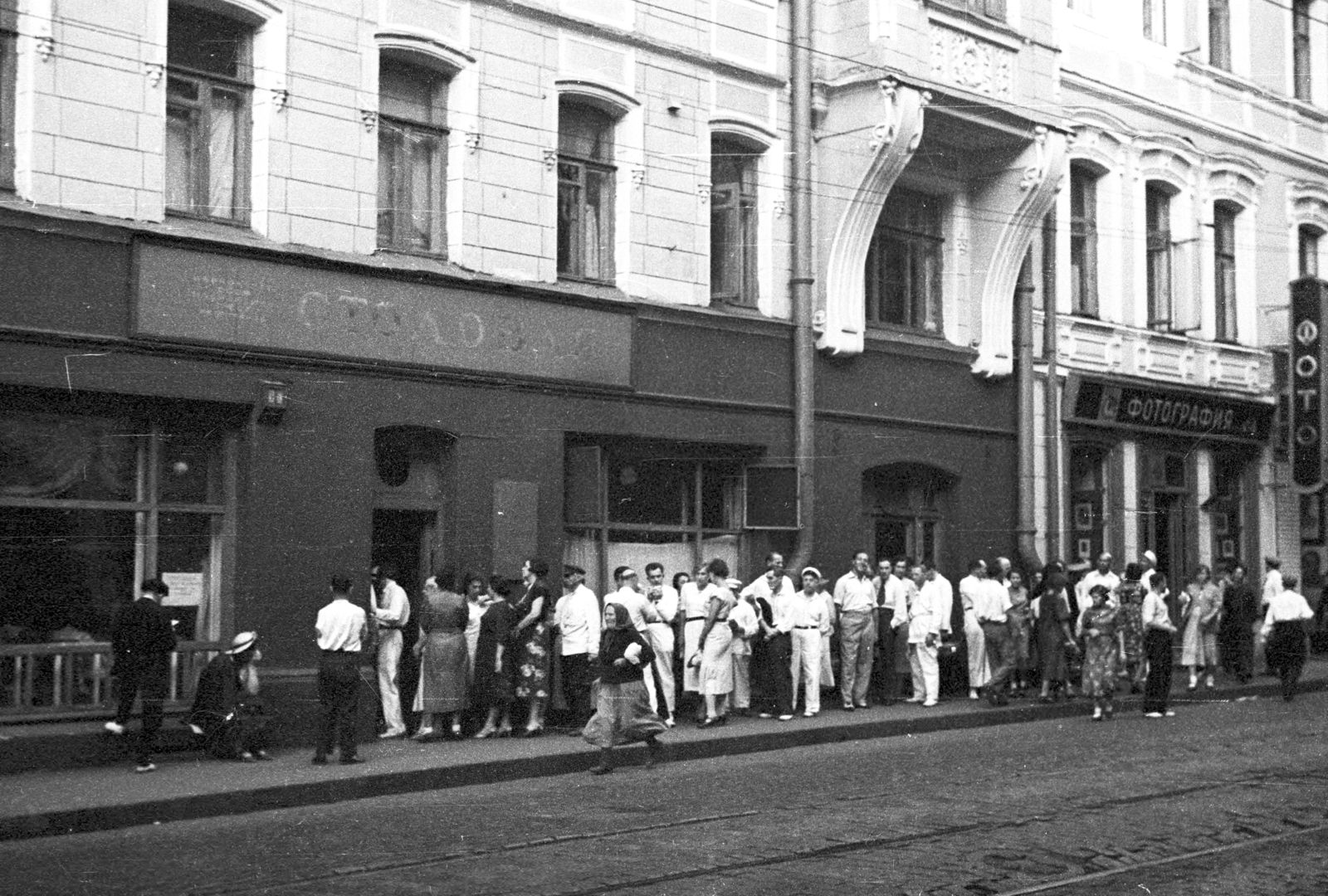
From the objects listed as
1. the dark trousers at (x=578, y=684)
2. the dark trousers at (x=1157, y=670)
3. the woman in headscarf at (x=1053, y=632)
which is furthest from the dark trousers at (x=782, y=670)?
the dark trousers at (x=1157, y=670)

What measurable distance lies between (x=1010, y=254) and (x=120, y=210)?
1306 centimetres

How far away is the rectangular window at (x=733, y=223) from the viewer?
68.9 feet

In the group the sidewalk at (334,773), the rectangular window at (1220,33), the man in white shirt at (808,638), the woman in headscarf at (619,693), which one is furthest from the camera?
the rectangular window at (1220,33)

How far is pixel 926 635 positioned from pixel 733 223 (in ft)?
18.1

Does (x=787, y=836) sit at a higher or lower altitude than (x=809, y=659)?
lower

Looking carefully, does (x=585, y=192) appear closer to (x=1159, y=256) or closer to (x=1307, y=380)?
(x=1159, y=256)

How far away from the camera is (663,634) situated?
726 inches

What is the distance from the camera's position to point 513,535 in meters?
18.2

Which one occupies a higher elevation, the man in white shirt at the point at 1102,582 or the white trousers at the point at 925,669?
the man in white shirt at the point at 1102,582

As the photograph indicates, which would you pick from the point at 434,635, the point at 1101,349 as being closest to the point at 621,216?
the point at 434,635

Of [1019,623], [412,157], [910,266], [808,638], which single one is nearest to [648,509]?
[808,638]

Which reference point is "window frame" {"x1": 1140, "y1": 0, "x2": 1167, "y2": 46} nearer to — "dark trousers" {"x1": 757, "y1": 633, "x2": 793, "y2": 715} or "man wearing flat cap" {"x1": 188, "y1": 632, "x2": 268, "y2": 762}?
"dark trousers" {"x1": 757, "y1": 633, "x2": 793, "y2": 715}

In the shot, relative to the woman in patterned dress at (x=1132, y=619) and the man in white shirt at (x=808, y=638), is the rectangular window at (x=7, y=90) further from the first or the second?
the woman in patterned dress at (x=1132, y=619)

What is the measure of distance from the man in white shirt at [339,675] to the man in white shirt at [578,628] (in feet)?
8.60
